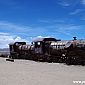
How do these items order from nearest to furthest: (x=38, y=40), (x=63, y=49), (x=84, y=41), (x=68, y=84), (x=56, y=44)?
(x=68, y=84), (x=84, y=41), (x=63, y=49), (x=56, y=44), (x=38, y=40)

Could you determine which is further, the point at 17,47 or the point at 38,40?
the point at 17,47

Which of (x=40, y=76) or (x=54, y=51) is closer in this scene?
(x=40, y=76)

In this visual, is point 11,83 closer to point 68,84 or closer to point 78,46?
point 68,84

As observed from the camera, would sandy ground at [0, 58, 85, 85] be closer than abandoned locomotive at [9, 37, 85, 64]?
Yes

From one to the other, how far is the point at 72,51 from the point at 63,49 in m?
2.92

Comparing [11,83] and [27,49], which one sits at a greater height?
[27,49]

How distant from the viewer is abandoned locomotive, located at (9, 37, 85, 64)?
37125 millimetres

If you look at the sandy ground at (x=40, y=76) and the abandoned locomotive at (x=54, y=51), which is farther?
the abandoned locomotive at (x=54, y=51)

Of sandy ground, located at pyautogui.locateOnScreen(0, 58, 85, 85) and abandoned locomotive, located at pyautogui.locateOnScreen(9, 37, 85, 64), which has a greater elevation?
abandoned locomotive, located at pyautogui.locateOnScreen(9, 37, 85, 64)

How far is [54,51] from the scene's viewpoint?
144 ft

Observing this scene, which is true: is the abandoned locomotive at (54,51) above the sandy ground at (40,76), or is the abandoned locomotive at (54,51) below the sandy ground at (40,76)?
above

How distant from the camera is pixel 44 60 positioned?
46656 millimetres

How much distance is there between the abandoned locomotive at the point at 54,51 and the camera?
37.1 meters

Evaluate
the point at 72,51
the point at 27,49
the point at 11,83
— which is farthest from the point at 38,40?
the point at 11,83
